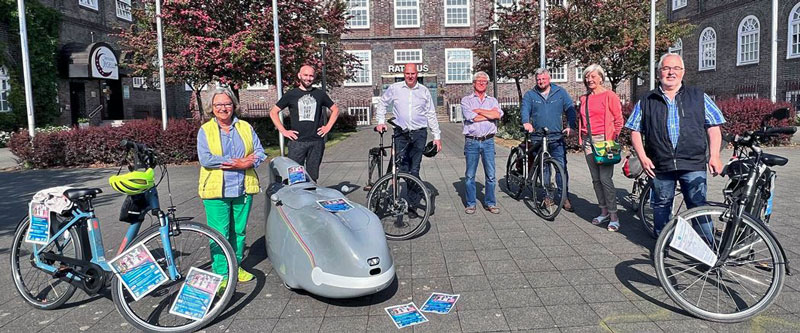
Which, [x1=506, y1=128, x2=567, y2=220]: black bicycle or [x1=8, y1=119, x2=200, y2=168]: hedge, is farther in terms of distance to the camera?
[x1=8, y1=119, x2=200, y2=168]: hedge

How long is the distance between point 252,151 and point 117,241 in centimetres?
268

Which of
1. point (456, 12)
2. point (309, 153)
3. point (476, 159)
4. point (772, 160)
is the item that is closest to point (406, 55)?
point (456, 12)

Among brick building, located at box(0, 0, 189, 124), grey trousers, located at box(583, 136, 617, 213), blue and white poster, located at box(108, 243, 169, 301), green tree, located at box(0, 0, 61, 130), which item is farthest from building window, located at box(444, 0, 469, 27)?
blue and white poster, located at box(108, 243, 169, 301)

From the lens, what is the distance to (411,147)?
6230 millimetres

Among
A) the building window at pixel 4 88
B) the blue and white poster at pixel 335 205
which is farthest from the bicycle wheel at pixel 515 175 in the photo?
the building window at pixel 4 88

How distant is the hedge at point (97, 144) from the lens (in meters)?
12.7

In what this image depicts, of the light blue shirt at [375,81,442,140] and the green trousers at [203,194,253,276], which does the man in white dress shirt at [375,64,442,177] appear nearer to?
the light blue shirt at [375,81,442,140]

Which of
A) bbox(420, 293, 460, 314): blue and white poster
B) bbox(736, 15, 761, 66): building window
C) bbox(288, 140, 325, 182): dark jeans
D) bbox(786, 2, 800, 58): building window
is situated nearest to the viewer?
bbox(420, 293, 460, 314): blue and white poster

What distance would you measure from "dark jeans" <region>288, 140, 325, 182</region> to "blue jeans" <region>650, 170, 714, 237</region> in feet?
12.0

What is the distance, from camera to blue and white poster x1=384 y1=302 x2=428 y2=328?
342 centimetres

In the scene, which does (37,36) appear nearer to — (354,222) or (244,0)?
(244,0)

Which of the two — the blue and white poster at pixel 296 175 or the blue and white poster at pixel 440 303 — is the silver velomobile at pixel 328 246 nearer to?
the blue and white poster at pixel 296 175

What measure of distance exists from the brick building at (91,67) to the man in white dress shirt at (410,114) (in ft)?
57.3

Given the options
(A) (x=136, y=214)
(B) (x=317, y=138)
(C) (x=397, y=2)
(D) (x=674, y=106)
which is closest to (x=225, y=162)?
(A) (x=136, y=214)
